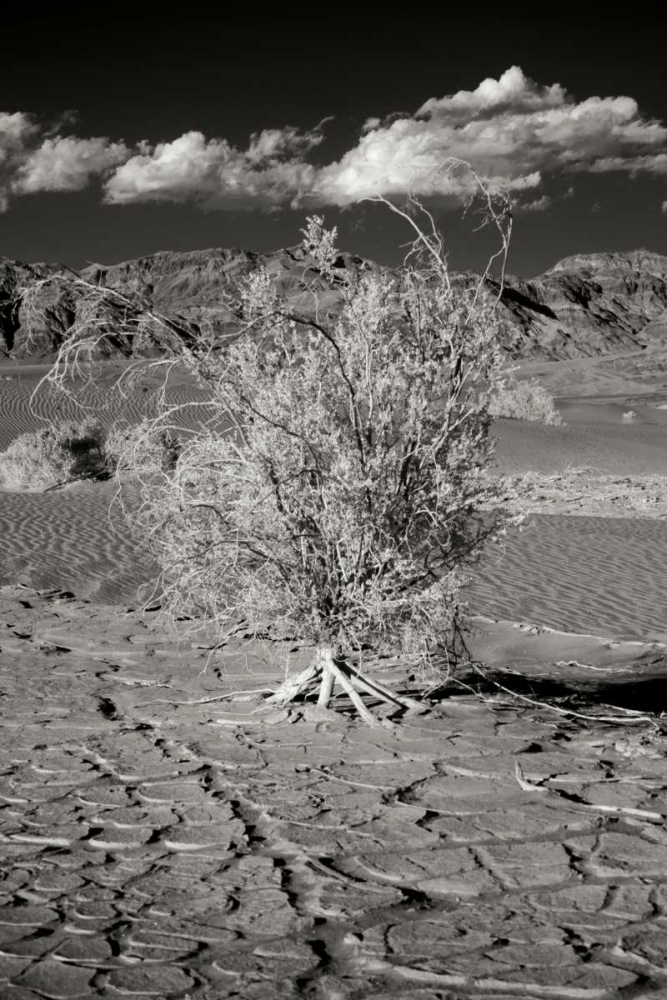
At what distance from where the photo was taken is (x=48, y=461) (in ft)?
69.9

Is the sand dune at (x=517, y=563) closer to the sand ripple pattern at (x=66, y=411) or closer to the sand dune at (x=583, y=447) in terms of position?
the sand ripple pattern at (x=66, y=411)

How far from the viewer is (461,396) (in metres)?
6.07

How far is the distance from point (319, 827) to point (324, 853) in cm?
24

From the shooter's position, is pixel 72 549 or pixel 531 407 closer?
pixel 72 549

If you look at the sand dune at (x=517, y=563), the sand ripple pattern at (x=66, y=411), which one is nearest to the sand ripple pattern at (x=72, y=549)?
the sand dune at (x=517, y=563)

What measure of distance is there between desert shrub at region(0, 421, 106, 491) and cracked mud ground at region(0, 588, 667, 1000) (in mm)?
15249

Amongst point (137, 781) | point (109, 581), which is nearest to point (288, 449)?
point (137, 781)

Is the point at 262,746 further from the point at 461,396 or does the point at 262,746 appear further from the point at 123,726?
the point at 461,396

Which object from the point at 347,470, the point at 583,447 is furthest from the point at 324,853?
the point at 583,447

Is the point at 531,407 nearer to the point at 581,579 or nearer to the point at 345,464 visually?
the point at 581,579

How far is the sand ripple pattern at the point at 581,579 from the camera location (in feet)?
33.2

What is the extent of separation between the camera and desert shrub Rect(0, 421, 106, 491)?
20.8 meters

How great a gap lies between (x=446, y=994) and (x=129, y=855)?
1.51 metres

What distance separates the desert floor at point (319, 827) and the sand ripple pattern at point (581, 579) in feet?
4.67
